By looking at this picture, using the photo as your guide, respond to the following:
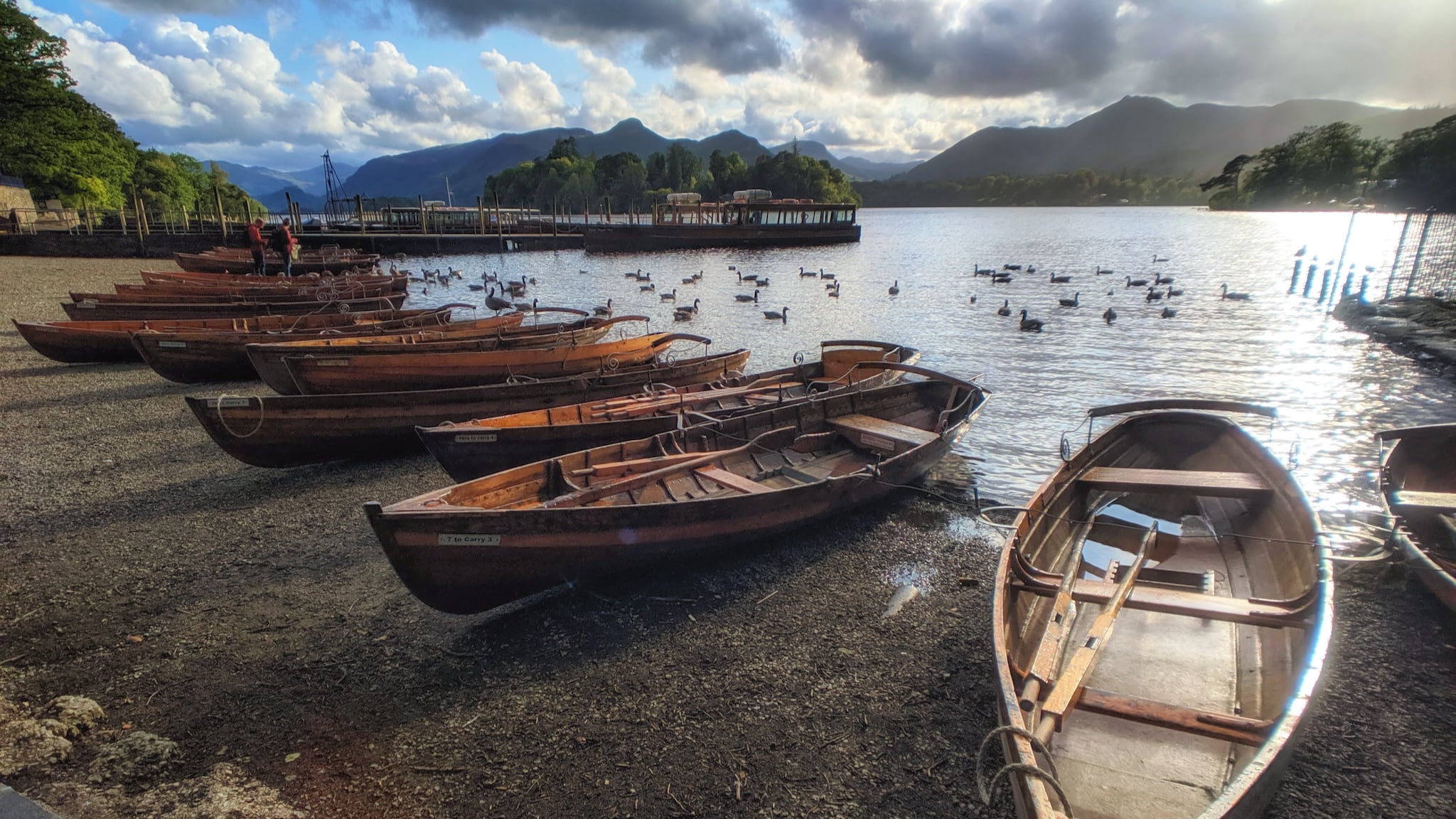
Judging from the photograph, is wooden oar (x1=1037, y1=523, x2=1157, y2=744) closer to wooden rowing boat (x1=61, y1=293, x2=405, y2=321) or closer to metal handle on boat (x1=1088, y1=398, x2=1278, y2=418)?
metal handle on boat (x1=1088, y1=398, x2=1278, y2=418)

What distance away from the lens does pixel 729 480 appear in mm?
7980

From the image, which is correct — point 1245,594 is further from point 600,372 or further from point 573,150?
point 573,150

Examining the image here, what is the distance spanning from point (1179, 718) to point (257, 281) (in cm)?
2932

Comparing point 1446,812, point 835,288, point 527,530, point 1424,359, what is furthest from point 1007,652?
point 835,288

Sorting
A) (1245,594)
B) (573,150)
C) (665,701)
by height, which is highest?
(573,150)

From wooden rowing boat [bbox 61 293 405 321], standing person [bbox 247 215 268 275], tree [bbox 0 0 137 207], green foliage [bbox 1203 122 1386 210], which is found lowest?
wooden rowing boat [bbox 61 293 405 321]

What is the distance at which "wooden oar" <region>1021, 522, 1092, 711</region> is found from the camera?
4.14 m

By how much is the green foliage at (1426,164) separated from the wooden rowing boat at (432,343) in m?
60.0

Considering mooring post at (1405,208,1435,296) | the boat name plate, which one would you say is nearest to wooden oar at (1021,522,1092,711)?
the boat name plate

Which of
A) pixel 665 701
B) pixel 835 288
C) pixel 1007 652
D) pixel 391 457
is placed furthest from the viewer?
pixel 835 288

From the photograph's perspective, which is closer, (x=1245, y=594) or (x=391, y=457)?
(x=1245, y=594)

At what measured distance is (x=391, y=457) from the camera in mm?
11023

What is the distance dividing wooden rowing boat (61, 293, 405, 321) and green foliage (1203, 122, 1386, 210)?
155 metres

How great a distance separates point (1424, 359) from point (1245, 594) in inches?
763
